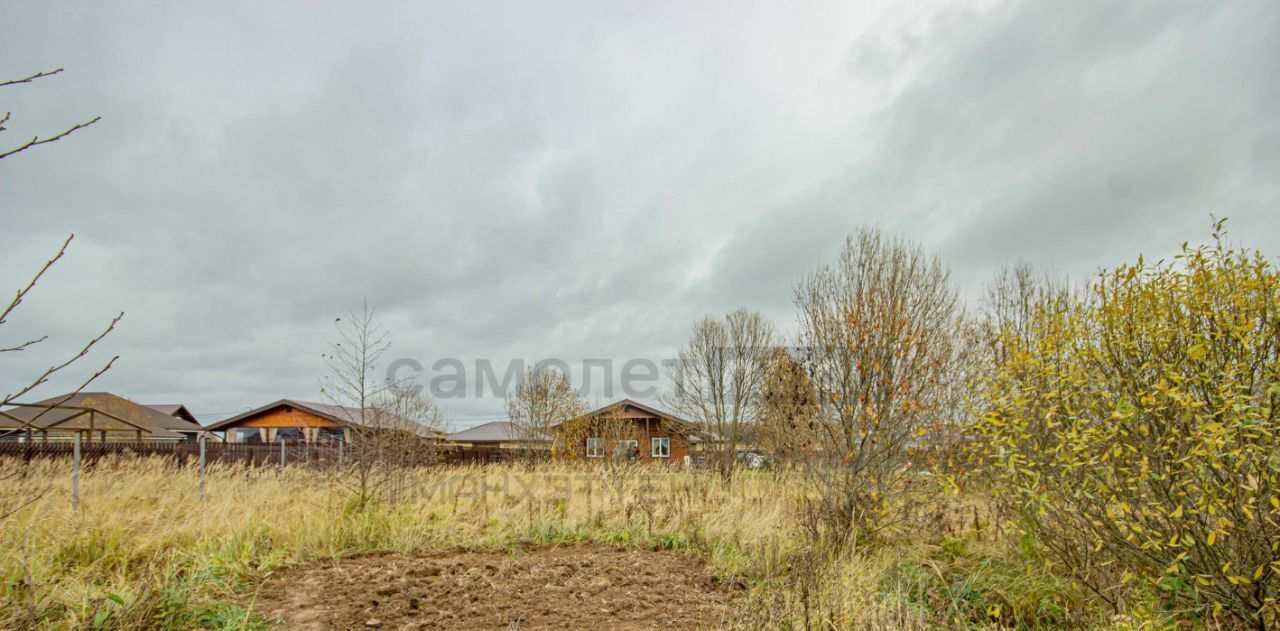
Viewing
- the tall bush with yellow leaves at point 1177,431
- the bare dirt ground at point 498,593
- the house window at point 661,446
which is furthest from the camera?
the house window at point 661,446

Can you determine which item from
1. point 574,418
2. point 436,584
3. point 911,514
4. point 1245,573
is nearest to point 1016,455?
point 1245,573

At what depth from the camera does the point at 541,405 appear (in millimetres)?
19844

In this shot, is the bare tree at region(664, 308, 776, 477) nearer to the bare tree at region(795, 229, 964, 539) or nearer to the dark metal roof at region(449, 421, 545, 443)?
the bare tree at region(795, 229, 964, 539)

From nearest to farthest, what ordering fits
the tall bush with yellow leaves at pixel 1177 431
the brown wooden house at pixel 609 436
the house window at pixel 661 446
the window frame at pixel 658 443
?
the tall bush with yellow leaves at pixel 1177 431 < the brown wooden house at pixel 609 436 < the window frame at pixel 658 443 < the house window at pixel 661 446

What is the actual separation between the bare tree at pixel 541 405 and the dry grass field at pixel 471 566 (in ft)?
35.6

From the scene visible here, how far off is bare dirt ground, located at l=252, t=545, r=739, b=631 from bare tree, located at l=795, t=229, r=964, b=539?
205 cm

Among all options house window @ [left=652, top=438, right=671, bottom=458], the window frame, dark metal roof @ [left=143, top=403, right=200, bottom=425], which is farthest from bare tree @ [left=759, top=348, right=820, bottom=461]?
dark metal roof @ [left=143, top=403, right=200, bottom=425]

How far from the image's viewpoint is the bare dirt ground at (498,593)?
14.4ft

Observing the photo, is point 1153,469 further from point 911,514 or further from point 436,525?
point 436,525

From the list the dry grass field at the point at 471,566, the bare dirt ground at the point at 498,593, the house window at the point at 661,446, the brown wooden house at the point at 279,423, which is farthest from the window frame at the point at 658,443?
the bare dirt ground at the point at 498,593

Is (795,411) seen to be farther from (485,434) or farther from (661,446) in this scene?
(485,434)

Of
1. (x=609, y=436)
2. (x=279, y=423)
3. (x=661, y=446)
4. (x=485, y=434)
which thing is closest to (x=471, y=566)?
(x=609, y=436)

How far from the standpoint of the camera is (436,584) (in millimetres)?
5125

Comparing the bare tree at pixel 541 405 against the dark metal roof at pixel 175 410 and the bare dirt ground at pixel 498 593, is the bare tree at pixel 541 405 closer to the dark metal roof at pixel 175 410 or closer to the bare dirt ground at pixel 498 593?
the bare dirt ground at pixel 498 593
